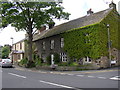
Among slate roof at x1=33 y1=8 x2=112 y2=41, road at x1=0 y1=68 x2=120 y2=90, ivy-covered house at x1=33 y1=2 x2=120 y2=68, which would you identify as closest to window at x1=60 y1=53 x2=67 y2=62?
ivy-covered house at x1=33 y1=2 x2=120 y2=68

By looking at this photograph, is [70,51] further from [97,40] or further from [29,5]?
[29,5]

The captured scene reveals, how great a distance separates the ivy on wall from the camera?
69.7 ft

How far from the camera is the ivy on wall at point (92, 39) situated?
21.2m

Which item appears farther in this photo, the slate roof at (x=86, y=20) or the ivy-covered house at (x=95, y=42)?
the slate roof at (x=86, y=20)

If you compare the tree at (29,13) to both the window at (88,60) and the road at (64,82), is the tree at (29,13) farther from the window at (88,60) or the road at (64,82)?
the road at (64,82)

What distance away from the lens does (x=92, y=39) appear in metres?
21.5

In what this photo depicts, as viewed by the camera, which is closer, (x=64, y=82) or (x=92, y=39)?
(x=64, y=82)

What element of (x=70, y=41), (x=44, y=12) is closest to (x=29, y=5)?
(x=44, y=12)

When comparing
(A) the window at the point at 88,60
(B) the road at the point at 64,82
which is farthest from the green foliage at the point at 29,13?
(B) the road at the point at 64,82

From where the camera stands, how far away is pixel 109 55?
22172 mm

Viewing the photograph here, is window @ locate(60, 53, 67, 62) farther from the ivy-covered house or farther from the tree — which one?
the tree

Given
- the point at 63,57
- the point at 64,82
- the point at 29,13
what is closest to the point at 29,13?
the point at 29,13

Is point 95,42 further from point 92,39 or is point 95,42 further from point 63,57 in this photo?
point 63,57

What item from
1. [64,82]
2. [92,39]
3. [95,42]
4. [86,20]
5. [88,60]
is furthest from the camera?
[86,20]
